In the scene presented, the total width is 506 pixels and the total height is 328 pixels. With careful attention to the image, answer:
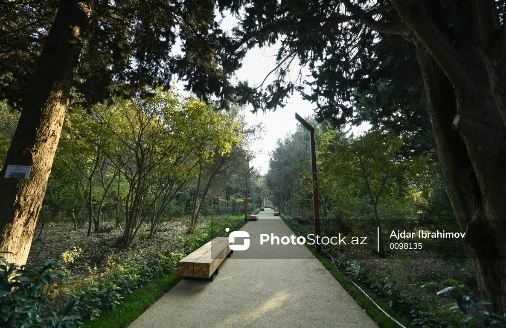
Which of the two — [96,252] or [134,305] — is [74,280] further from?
[96,252]

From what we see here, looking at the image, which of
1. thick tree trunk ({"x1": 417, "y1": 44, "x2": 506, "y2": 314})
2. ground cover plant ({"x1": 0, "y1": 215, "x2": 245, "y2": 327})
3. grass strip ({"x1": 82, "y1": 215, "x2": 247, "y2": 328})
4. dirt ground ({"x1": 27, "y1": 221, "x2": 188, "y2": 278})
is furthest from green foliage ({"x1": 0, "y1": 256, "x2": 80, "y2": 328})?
thick tree trunk ({"x1": 417, "y1": 44, "x2": 506, "y2": 314})

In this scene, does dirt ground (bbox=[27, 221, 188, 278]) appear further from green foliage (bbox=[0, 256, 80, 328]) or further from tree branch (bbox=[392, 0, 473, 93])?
tree branch (bbox=[392, 0, 473, 93])

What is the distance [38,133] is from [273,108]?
4.81m

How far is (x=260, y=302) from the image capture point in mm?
3697

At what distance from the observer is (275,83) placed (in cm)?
635

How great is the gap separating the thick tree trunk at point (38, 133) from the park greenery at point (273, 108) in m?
0.02

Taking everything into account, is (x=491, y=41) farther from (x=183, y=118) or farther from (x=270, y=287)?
(x=183, y=118)

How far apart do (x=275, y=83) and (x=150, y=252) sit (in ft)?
20.4

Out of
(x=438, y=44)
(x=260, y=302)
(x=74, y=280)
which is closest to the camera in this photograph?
(x=438, y=44)

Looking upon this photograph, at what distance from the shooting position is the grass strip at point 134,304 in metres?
2.89

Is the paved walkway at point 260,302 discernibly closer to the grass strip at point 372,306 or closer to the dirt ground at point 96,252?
the grass strip at point 372,306

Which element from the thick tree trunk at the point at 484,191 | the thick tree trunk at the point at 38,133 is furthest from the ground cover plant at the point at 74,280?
the thick tree trunk at the point at 484,191

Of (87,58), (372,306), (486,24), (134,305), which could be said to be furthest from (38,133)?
(486,24)

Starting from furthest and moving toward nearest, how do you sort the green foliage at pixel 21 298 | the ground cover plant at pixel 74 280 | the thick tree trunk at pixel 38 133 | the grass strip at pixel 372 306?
1. the grass strip at pixel 372 306
2. the thick tree trunk at pixel 38 133
3. the ground cover plant at pixel 74 280
4. the green foliage at pixel 21 298
